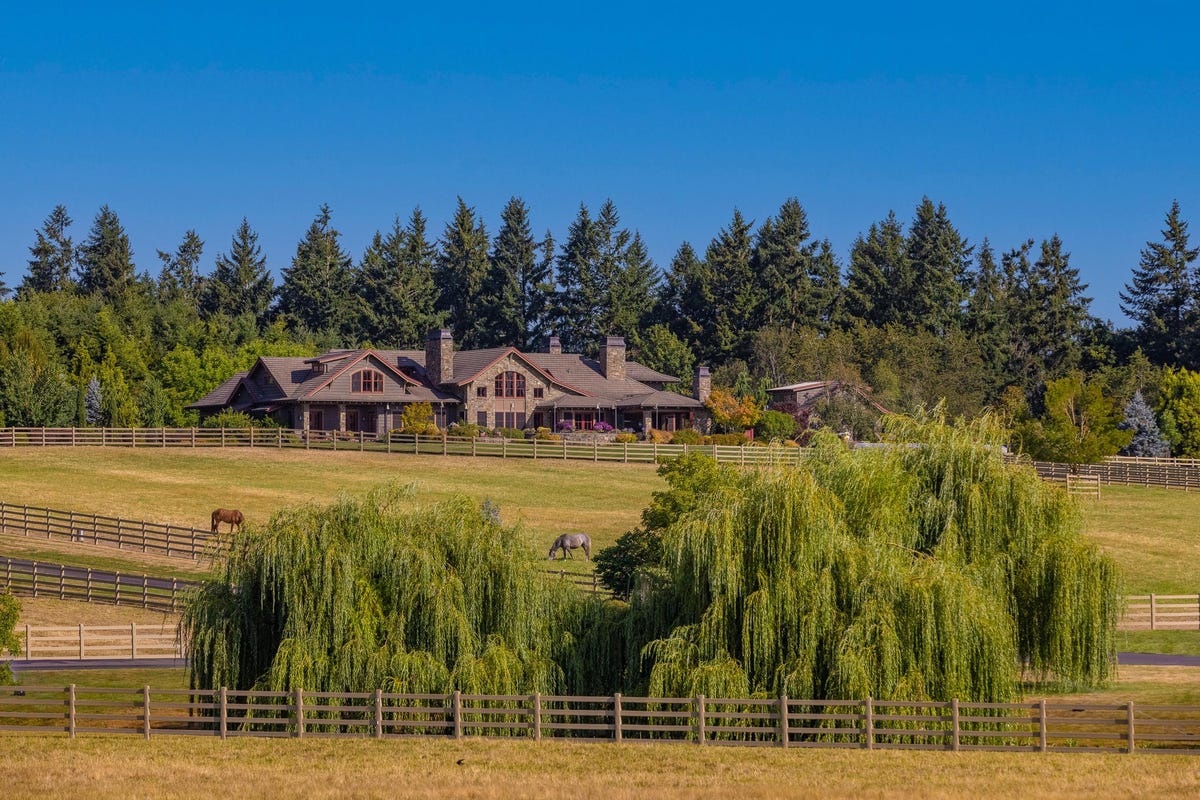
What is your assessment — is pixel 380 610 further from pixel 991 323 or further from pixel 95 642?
pixel 991 323

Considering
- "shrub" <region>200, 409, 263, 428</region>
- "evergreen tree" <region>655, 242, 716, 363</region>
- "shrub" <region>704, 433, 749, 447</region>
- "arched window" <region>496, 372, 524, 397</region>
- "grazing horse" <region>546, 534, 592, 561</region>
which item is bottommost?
"grazing horse" <region>546, 534, 592, 561</region>

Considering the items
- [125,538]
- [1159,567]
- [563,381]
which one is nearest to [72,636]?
[125,538]

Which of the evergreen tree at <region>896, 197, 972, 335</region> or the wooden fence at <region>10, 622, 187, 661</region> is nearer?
the wooden fence at <region>10, 622, 187, 661</region>

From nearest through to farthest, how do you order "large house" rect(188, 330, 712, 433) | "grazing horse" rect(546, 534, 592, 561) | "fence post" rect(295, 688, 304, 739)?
1. "fence post" rect(295, 688, 304, 739)
2. "grazing horse" rect(546, 534, 592, 561)
3. "large house" rect(188, 330, 712, 433)

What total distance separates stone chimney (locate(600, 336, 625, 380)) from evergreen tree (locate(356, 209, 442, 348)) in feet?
115

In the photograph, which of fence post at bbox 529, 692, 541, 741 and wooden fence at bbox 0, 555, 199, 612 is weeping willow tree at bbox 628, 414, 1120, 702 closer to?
fence post at bbox 529, 692, 541, 741

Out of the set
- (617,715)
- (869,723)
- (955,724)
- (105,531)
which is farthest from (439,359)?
(955,724)

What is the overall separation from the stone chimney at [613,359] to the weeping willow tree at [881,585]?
210ft

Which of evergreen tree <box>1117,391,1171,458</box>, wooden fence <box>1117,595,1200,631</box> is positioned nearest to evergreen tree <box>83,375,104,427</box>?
evergreen tree <box>1117,391,1171,458</box>

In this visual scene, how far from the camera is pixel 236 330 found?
116 m

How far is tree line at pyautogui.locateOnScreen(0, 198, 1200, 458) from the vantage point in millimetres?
103812

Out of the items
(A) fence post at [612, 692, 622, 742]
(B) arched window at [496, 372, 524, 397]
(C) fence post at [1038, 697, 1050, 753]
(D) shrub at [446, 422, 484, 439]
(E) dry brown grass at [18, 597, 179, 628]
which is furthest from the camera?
(B) arched window at [496, 372, 524, 397]

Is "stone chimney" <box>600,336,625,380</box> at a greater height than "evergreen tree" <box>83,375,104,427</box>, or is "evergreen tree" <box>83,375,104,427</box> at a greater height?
"stone chimney" <box>600,336,625,380</box>

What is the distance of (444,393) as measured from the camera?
92000mm
